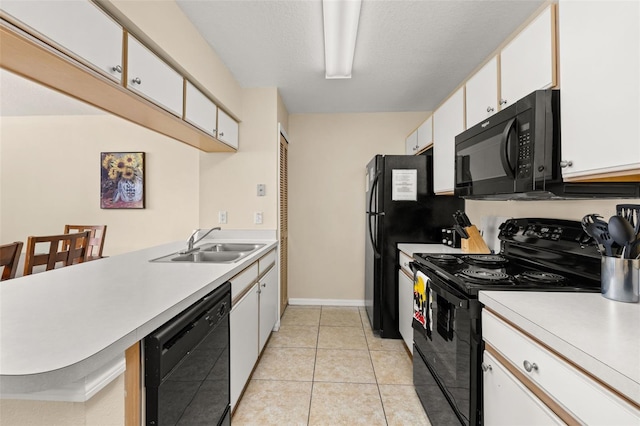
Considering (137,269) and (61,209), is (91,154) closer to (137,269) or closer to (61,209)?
(61,209)

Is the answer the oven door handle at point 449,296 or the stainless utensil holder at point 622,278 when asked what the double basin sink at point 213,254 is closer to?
the oven door handle at point 449,296

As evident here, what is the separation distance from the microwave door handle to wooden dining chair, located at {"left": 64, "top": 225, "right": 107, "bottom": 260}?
3646 millimetres

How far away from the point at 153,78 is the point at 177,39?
1.20 feet

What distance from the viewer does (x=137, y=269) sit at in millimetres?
1524

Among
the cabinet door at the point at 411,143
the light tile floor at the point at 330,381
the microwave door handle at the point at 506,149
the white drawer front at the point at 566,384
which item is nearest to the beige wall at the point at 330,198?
the cabinet door at the point at 411,143

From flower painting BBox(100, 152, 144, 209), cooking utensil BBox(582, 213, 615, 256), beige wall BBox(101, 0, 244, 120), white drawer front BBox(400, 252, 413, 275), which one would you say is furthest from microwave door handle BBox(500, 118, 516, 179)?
flower painting BBox(100, 152, 144, 209)

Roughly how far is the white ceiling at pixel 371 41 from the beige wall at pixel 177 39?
0.09 meters

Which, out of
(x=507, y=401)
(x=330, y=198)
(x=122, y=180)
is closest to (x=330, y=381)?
(x=507, y=401)

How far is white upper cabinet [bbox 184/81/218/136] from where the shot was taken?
78.7 inches

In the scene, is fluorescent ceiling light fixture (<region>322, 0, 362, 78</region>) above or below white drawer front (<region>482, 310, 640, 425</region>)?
above

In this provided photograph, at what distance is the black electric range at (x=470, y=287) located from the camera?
121cm

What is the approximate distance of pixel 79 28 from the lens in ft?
3.63

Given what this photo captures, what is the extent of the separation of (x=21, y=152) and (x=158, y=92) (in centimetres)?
329

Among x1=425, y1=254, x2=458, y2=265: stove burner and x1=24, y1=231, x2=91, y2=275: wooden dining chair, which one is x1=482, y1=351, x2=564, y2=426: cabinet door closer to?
x1=425, y1=254, x2=458, y2=265: stove burner
